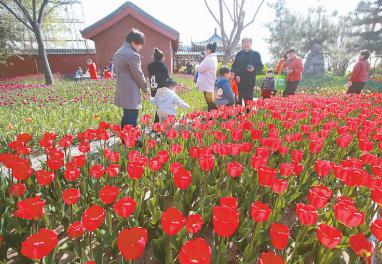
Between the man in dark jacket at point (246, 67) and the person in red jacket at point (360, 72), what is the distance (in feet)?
10.2

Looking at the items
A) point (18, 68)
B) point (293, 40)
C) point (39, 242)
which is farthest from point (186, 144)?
point (293, 40)

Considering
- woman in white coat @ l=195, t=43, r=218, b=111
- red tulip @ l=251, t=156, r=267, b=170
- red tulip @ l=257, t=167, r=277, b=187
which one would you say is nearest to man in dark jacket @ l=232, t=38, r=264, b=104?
woman in white coat @ l=195, t=43, r=218, b=111

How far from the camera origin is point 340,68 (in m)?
45.0

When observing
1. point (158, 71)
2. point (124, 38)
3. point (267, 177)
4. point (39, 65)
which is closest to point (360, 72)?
point (158, 71)

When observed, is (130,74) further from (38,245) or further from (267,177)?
(38,245)

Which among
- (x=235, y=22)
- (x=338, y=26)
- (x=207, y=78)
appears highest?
(x=338, y=26)

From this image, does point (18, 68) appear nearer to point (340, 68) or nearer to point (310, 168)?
point (310, 168)

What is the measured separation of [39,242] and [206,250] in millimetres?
660

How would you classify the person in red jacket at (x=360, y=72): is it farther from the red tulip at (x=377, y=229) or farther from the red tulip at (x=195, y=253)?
the red tulip at (x=195, y=253)

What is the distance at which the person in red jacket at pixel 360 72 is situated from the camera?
25.8 feet

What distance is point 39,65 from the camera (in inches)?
999

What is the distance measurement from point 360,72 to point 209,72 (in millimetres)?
4648

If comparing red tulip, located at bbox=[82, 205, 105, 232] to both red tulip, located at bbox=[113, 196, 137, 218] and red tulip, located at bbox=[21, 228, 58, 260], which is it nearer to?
red tulip, located at bbox=[113, 196, 137, 218]

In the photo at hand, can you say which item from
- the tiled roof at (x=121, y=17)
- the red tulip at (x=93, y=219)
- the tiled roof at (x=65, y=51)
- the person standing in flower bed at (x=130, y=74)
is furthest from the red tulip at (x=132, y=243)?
the tiled roof at (x=65, y=51)
